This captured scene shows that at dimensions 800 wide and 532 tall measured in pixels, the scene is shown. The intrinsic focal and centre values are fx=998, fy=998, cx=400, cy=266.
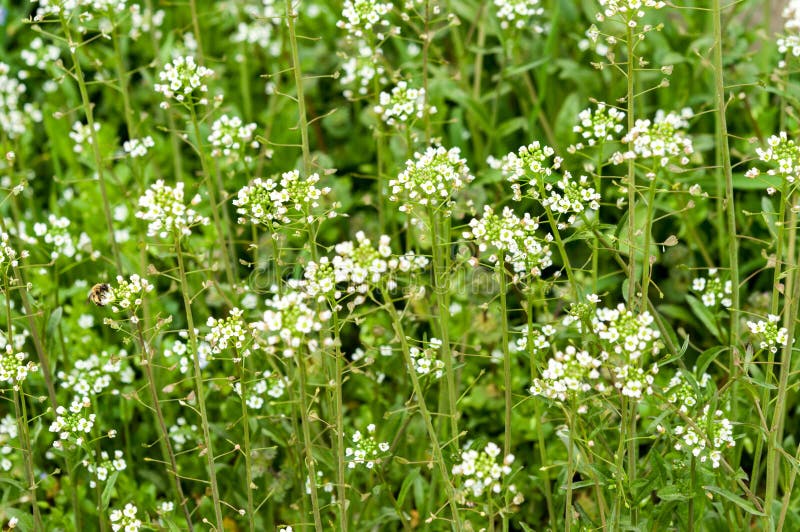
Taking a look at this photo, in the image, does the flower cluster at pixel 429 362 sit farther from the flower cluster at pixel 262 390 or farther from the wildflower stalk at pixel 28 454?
the wildflower stalk at pixel 28 454

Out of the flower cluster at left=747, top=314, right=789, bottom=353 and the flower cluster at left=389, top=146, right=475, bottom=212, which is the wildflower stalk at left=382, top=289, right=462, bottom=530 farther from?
the flower cluster at left=747, top=314, right=789, bottom=353

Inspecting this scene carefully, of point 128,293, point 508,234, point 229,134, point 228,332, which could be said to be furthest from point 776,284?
point 229,134

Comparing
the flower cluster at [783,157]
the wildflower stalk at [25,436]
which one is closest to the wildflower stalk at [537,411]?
the flower cluster at [783,157]

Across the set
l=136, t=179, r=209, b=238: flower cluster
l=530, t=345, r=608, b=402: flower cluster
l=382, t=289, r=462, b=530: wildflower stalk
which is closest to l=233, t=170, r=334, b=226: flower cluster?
l=136, t=179, r=209, b=238: flower cluster

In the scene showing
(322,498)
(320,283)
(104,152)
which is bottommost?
(322,498)

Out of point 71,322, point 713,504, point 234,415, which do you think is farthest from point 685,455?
point 71,322

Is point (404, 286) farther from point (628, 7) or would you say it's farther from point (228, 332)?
point (628, 7)

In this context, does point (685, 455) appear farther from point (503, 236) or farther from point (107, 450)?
point (107, 450)
